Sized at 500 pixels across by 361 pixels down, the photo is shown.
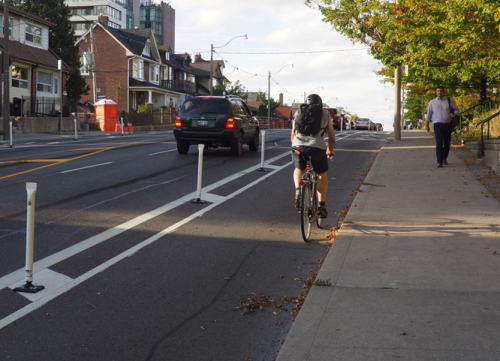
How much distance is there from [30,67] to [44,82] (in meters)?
2.90

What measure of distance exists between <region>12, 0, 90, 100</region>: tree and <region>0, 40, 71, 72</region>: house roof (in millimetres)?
6816

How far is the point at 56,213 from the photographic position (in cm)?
900

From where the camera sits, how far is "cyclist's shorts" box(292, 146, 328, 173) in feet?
25.6

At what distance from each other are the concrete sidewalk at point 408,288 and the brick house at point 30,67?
32.7 m

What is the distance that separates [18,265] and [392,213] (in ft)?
17.5

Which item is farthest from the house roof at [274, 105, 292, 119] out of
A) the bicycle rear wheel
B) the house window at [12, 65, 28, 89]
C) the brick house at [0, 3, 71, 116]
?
the bicycle rear wheel

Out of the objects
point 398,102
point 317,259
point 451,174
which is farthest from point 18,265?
point 398,102

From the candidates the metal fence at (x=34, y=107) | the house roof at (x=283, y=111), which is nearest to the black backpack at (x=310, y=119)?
the metal fence at (x=34, y=107)

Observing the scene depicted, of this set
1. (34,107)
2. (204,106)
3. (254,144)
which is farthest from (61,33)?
(204,106)

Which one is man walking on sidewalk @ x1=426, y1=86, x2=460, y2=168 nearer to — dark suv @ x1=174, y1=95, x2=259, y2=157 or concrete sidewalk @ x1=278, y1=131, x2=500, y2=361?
concrete sidewalk @ x1=278, y1=131, x2=500, y2=361

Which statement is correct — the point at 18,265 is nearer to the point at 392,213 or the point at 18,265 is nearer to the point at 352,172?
the point at 392,213

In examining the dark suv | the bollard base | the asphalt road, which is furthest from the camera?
the dark suv

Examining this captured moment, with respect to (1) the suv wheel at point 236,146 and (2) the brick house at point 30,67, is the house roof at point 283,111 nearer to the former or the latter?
(2) the brick house at point 30,67

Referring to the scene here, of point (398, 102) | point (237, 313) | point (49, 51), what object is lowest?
point (237, 313)
